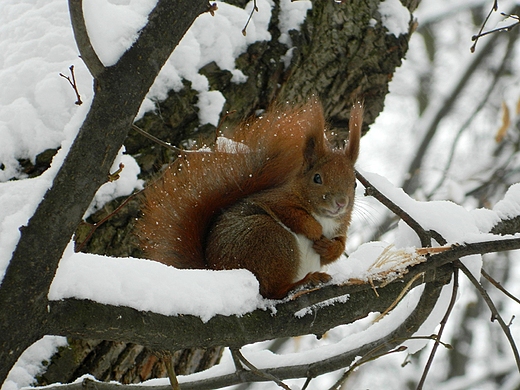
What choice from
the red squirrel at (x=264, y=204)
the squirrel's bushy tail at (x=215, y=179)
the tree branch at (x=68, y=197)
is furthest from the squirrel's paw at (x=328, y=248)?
the tree branch at (x=68, y=197)

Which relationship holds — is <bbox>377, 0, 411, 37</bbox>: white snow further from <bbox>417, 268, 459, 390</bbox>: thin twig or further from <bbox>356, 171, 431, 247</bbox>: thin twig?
<bbox>417, 268, 459, 390</bbox>: thin twig

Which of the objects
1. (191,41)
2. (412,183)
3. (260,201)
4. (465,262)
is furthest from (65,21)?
(412,183)

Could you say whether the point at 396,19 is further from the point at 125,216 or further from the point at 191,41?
the point at 125,216

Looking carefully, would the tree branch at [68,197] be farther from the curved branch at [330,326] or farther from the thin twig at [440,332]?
the thin twig at [440,332]

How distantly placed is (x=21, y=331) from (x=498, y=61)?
246 inches

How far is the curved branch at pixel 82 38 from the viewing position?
86 cm

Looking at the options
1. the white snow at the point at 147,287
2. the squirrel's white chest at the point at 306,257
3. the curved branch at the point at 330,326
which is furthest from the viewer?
the squirrel's white chest at the point at 306,257

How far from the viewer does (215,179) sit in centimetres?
160

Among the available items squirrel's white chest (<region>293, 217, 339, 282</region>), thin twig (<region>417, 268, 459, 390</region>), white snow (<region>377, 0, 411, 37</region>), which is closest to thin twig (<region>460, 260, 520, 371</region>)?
thin twig (<region>417, 268, 459, 390</region>)

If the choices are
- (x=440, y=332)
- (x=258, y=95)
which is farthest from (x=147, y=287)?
(x=258, y=95)

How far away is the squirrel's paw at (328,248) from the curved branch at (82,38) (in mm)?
889

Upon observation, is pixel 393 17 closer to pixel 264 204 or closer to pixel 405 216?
pixel 264 204

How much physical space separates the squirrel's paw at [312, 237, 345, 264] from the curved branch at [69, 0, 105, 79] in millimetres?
889

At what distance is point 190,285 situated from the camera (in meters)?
1.12
